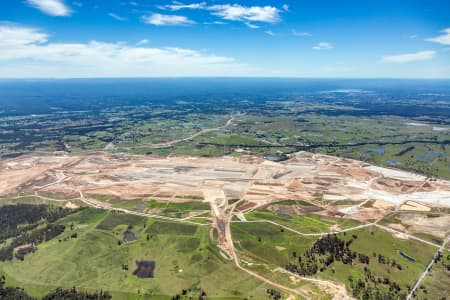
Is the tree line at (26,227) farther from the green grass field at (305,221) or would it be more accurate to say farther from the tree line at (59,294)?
the green grass field at (305,221)

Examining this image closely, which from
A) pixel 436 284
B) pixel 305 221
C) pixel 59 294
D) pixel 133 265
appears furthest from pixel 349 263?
pixel 59 294

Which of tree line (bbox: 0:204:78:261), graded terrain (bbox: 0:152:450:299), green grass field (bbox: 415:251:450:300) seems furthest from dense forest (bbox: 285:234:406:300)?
tree line (bbox: 0:204:78:261)

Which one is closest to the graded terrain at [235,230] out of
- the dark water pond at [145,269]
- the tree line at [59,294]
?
the dark water pond at [145,269]

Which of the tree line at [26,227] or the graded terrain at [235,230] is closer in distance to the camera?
the graded terrain at [235,230]

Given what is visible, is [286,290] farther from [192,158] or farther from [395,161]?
[395,161]

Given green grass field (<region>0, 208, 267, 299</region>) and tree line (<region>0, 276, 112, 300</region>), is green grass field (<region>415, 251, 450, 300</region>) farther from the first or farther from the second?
tree line (<region>0, 276, 112, 300</region>)

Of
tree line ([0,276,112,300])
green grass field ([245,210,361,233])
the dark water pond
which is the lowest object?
tree line ([0,276,112,300])

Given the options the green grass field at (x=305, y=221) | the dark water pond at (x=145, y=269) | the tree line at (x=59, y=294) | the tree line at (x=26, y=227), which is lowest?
the tree line at (x=59, y=294)

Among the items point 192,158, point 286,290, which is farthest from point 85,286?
point 192,158

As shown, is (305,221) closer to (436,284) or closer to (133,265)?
(436,284)
